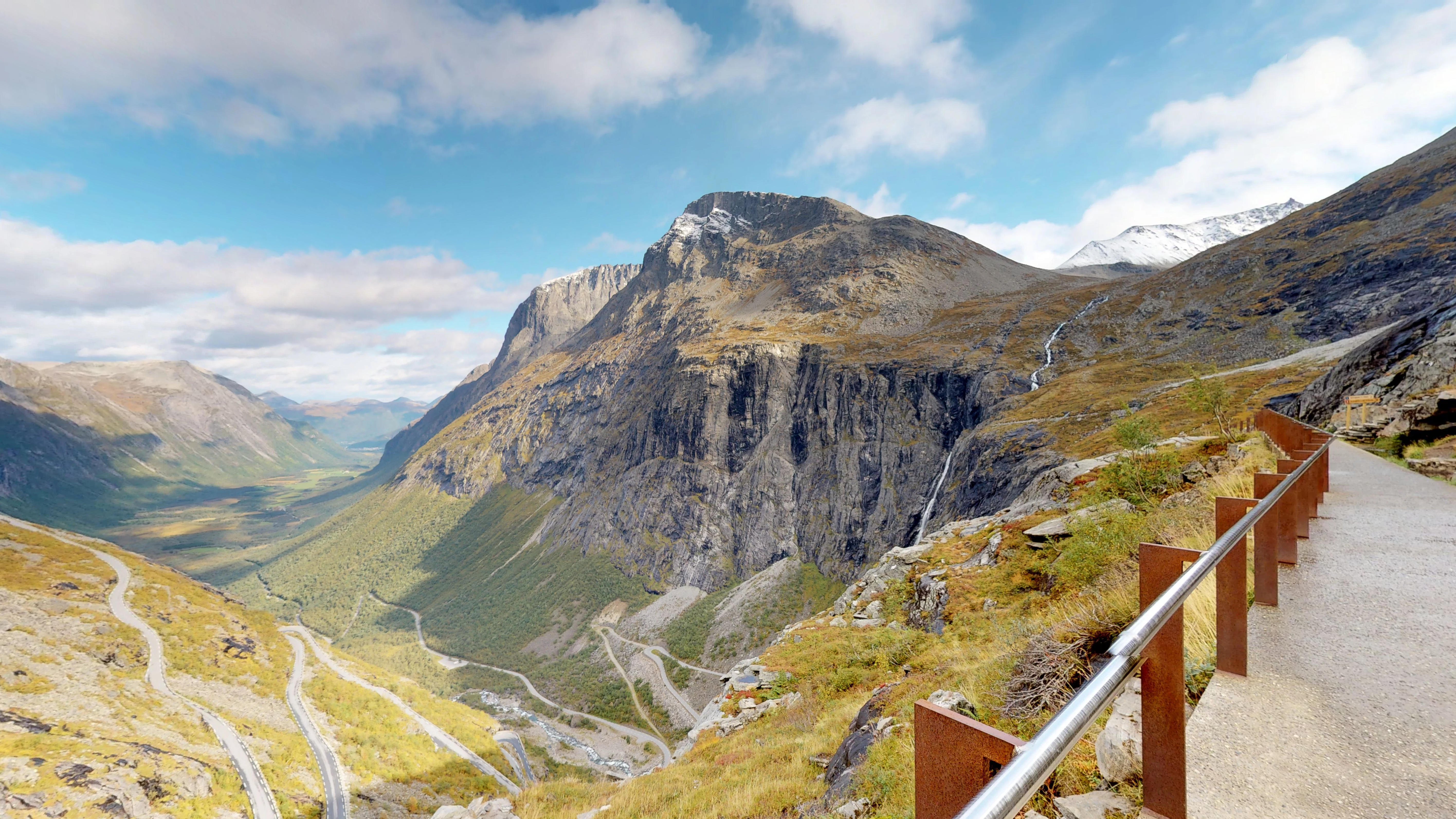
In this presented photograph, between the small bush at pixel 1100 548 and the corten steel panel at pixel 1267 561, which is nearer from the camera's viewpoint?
the corten steel panel at pixel 1267 561

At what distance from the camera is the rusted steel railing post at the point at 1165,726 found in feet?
8.68

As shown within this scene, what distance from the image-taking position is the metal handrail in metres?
1.50

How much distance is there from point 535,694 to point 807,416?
8278 cm

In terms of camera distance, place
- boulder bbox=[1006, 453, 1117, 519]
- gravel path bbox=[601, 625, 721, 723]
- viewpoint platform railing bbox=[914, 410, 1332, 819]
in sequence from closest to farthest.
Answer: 1. viewpoint platform railing bbox=[914, 410, 1332, 819]
2. boulder bbox=[1006, 453, 1117, 519]
3. gravel path bbox=[601, 625, 721, 723]

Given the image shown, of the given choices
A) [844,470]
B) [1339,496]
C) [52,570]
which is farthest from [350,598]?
[1339,496]

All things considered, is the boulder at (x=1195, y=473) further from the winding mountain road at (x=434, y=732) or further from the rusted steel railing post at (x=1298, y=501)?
the winding mountain road at (x=434, y=732)

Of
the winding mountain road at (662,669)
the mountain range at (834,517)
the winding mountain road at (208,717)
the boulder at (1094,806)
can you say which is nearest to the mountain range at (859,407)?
the mountain range at (834,517)

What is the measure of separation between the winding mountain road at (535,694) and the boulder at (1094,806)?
152 feet

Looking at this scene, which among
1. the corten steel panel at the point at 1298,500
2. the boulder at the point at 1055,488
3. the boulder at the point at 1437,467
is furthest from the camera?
the boulder at the point at 1055,488

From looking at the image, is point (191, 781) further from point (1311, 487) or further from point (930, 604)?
point (1311, 487)

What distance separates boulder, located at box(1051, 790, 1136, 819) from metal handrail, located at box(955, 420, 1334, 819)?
1.42 m

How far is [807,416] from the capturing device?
124 m

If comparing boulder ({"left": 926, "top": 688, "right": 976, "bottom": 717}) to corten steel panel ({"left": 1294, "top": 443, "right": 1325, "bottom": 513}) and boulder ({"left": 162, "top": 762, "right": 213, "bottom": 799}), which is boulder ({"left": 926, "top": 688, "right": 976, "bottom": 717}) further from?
boulder ({"left": 162, "top": 762, "right": 213, "bottom": 799})

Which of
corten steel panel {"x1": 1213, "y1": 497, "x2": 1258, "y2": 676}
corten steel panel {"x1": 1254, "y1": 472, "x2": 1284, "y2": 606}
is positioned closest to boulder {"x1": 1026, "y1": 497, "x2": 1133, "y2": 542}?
corten steel panel {"x1": 1254, "y1": 472, "x2": 1284, "y2": 606}
